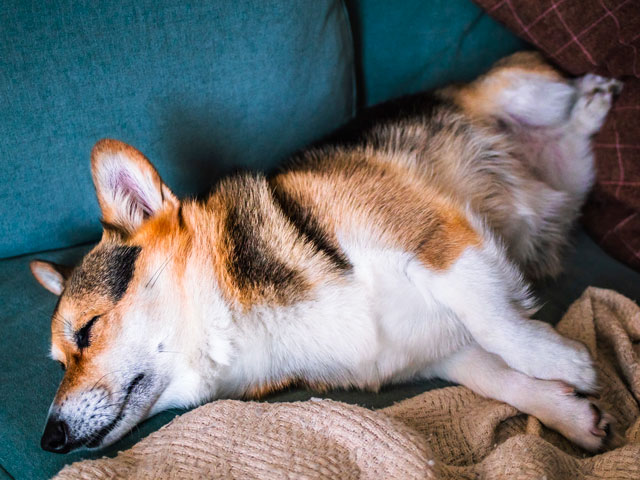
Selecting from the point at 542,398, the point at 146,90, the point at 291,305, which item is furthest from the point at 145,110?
the point at 542,398

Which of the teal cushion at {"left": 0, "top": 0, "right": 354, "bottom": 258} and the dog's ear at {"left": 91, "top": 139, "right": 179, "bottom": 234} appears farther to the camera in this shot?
the teal cushion at {"left": 0, "top": 0, "right": 354, "bottom": 258}

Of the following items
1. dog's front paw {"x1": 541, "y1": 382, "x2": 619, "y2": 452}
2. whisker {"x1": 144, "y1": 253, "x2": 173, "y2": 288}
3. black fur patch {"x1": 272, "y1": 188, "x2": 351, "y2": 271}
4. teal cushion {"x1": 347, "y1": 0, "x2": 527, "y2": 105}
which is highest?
teal cushion {"x1": 347, "y1": 0, "x2": 527, "y2": 105}

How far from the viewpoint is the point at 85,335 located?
1.32 meters

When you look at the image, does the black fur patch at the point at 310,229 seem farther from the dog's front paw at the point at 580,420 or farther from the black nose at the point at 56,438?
the black nose at the point at 56,438

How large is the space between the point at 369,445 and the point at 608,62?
1.52 m

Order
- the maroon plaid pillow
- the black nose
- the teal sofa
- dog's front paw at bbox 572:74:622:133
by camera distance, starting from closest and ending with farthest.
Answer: the black nose → the teal sofa → the maroon plaid pillow → dog's front paw at bbox 572:74:622:133

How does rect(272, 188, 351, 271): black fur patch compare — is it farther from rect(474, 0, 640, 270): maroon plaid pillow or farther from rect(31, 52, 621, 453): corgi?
rect(474, 0, 640, 270): maroon plaid pillow

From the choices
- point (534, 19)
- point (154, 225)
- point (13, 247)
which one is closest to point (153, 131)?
point (154, 225)

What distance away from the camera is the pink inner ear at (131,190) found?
1.38 metres

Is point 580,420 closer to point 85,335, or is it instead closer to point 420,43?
point 85,335

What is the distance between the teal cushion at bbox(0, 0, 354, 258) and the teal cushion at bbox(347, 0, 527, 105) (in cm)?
21

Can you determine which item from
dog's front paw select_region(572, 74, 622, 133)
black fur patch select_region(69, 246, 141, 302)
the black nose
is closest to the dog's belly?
black fur patch select_region(69, 246, 141, 302)

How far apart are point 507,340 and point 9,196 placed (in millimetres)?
1507

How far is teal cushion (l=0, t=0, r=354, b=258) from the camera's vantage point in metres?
1.51
